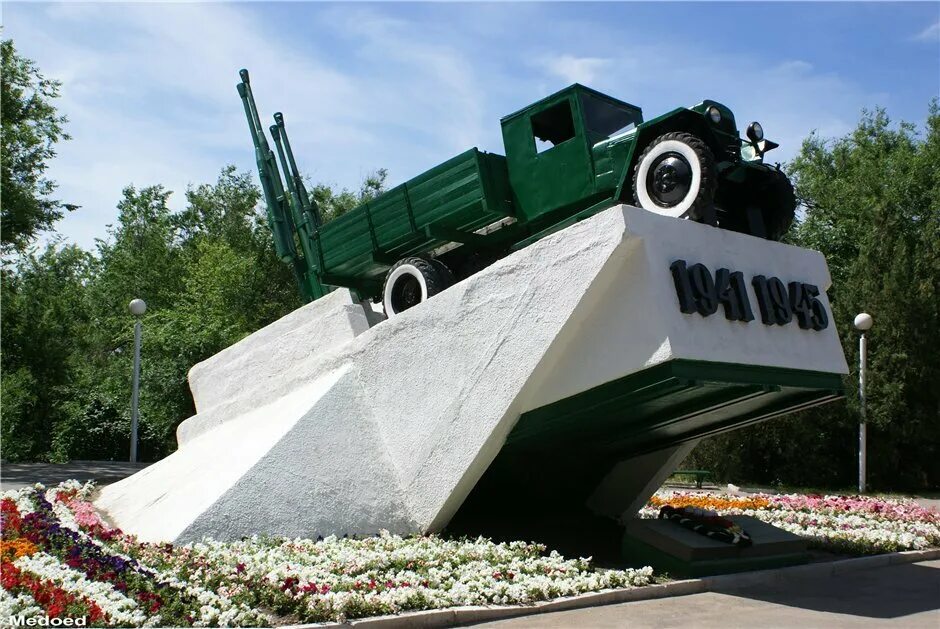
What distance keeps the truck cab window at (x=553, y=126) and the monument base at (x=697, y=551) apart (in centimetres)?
489

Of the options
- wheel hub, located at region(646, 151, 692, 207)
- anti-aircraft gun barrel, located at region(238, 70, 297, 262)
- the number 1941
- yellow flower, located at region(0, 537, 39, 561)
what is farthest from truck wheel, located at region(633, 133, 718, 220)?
anti-aircraft gun barrel, located at region(238, 70, 297, 262)

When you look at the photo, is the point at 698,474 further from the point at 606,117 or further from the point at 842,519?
the point at 606,117

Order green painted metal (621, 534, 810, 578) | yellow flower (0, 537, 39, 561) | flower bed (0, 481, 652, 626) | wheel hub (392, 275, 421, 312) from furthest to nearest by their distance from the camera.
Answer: wheel hub (392, 275, 421, 312) → green painted metal (621, 534, 810, 578) → yellow flower (0, 537, 39, 561) → flower bed (0, 481, 652, 626)

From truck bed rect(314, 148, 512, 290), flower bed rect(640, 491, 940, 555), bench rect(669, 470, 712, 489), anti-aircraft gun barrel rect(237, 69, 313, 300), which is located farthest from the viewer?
bench rect(669, 470, 712, 489)

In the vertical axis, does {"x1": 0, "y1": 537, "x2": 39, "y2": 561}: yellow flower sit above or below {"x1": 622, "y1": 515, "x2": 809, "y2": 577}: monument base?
above

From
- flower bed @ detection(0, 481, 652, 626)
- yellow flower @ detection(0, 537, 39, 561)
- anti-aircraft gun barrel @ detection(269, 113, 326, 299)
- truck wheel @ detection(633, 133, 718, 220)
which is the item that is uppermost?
anti-aircraft gun barrel @ detection(269, 113, 326, 299)

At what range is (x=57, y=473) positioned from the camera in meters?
18.6

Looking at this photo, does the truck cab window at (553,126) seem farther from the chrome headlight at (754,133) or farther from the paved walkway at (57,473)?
the paved walkway at (57,473)

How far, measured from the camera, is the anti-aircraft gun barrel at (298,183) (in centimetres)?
1517

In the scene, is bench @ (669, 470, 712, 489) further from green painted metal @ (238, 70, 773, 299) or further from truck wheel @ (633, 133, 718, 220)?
truck wheel @ (633, 133, 718, 220)

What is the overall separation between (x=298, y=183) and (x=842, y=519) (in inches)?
426

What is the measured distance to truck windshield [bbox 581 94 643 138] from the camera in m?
10.9
